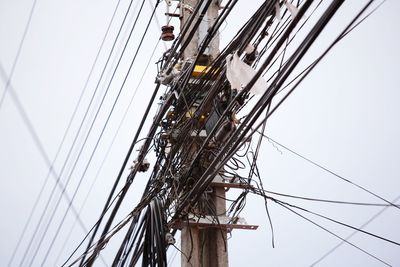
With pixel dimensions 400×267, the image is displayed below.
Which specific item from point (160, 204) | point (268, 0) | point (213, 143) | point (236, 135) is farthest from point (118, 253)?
point (268, 0)

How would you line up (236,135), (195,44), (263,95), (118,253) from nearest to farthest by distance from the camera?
1. (263,95)
2. (236,135)
3. (118,253)
4. (195,44)

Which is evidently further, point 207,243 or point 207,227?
point 207,243

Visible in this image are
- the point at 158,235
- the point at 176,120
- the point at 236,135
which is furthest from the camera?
the point at 176,120

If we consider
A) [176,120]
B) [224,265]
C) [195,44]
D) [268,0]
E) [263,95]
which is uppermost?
[268,0]

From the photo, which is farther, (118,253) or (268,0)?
(118,253)

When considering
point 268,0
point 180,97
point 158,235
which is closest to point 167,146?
point 180,97

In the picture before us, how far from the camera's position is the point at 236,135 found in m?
2.88

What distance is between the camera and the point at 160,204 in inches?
155

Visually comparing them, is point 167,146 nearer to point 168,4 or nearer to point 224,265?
point 224,265

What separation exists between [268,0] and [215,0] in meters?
2.61

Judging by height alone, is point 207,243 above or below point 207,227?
below

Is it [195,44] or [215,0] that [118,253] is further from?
[215,0]

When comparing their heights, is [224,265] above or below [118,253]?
above

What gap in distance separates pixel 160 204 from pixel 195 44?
213 cm
